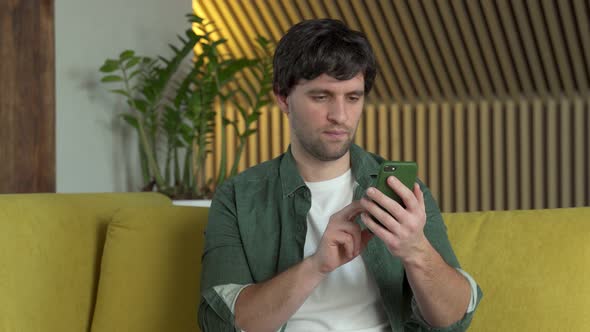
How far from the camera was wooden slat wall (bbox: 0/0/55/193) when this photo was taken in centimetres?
362

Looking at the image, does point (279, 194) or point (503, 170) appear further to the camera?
point (503, 170)

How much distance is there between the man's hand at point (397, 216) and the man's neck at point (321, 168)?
0.35 m

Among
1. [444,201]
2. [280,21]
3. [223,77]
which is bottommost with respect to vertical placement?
[444,201]

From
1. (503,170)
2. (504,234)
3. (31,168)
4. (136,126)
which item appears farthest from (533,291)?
(503,170)

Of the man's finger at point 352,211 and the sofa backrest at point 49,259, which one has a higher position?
the man's finger at point 352,211

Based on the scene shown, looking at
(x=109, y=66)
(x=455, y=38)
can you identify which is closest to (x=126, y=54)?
(x=109, y=66)

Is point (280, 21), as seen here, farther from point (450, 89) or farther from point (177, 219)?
point (177, 219)

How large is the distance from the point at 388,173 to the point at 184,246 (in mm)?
737

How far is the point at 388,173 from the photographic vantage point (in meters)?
1.36

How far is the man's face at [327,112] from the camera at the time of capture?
5.42 feet

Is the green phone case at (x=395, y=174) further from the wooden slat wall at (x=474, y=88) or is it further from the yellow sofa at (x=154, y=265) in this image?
the wooden slat wall at (x=474, y=88)

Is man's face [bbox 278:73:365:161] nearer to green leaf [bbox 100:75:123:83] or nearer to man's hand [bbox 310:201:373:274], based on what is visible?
man's hand [bbox 310:201:373:274]

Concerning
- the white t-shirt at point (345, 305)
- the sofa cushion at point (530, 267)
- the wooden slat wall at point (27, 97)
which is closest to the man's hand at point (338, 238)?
the white t-shirt at point (345, 305)

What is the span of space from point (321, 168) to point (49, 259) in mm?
645
